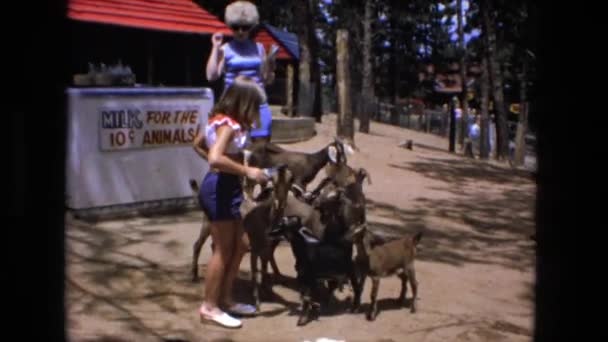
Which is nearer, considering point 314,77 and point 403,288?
point 403,288

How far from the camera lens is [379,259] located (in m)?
5.80

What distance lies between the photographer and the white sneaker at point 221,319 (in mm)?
5360

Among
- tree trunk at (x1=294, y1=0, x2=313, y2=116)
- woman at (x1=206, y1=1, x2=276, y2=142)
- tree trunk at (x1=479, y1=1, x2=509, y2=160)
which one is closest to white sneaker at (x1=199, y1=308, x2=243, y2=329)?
woman at (x1=206, y1=1, x2=276, y2=142)

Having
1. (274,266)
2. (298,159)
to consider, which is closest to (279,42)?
(298,159)

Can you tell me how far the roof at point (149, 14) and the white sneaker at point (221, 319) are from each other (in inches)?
317

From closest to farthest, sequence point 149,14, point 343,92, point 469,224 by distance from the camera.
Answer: point 469,224 → point 343,92 → point 149,14

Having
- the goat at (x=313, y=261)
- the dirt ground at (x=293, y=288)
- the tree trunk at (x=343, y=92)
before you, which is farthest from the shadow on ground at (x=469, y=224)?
the goat at (x=313, y=261)

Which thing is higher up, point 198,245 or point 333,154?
point 333,154

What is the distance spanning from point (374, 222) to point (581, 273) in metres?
5.43

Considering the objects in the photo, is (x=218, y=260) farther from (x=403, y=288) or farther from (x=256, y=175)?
(x=403, y=288)

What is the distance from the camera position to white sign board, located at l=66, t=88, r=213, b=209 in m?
7.62

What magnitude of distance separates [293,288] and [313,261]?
0.82 meters

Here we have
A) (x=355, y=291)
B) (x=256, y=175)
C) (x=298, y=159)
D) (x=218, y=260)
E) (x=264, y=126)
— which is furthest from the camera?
(x=298, y=159)

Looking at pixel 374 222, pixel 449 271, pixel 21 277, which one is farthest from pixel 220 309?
pixel 374 222
